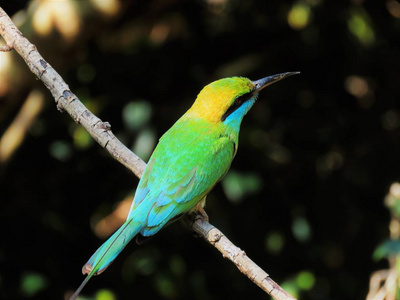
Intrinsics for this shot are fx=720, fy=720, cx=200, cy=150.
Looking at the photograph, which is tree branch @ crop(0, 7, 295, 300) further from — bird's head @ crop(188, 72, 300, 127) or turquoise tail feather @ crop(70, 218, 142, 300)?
bird's head @ crop(188, 72, 300, 127)

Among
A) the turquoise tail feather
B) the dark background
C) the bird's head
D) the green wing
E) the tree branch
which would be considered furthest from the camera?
the dark background

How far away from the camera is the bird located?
10.4ft

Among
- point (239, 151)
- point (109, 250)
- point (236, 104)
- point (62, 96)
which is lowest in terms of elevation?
point (239, 151)

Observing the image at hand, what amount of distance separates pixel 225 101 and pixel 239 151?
101cm

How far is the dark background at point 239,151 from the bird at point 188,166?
32.4 inches

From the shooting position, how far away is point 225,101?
12.1 feet

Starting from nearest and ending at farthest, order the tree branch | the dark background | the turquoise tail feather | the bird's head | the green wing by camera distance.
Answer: the turquoise tail feather, the tree branch, the green wing, the bird's head, the dark background

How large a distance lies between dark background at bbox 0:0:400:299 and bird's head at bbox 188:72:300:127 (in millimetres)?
776

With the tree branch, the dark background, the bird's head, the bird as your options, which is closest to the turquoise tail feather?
the bird

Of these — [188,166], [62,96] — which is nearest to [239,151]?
[188,166]

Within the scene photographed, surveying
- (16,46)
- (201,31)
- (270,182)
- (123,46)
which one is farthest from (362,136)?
(16,46)

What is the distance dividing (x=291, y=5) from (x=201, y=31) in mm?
635

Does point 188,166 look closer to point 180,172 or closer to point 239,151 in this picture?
point 180,172

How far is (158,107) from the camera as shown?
4633mm
